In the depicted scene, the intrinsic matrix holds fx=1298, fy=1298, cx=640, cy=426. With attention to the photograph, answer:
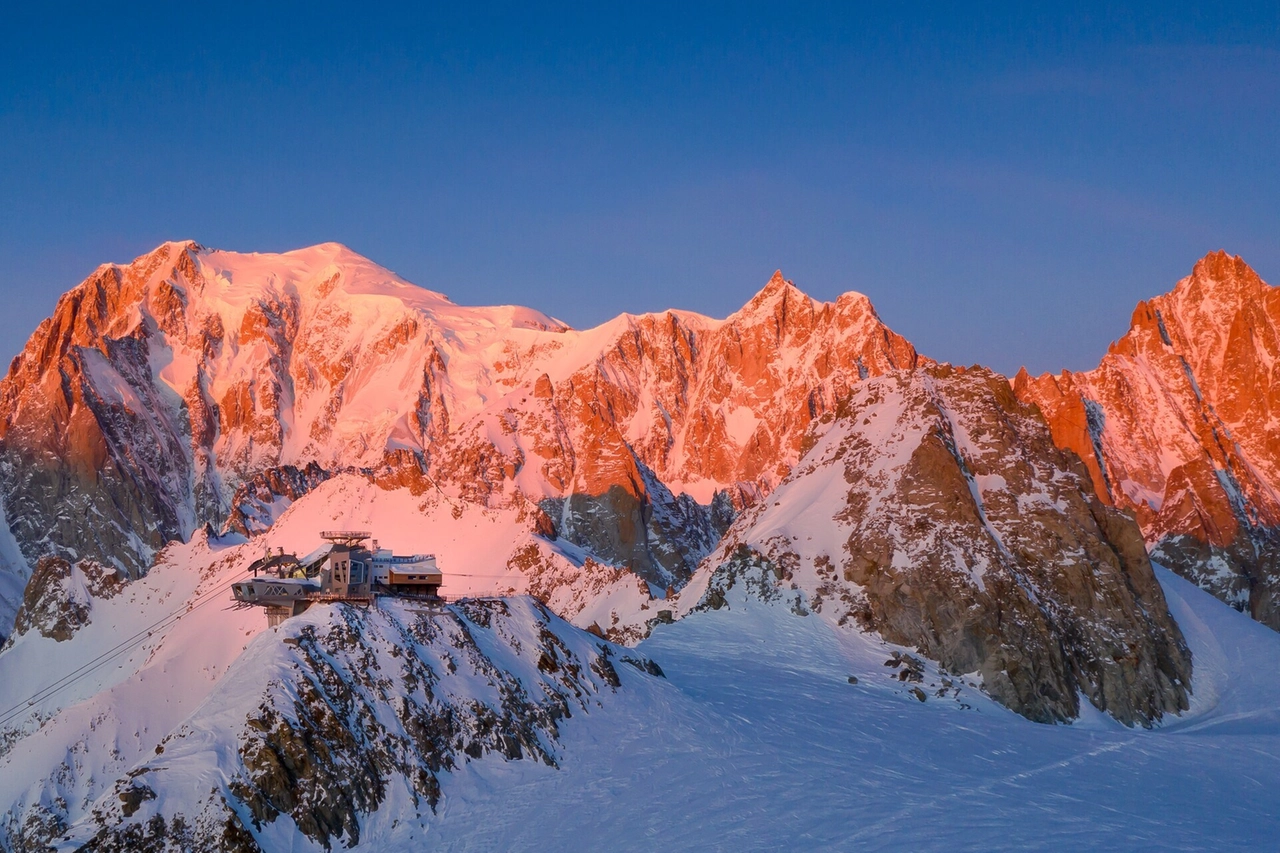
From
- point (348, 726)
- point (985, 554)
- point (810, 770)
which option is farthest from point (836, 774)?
point (985, 554)

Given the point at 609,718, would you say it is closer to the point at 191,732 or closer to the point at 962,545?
the point at 191,732

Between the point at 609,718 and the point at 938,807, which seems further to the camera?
the point at 609,718

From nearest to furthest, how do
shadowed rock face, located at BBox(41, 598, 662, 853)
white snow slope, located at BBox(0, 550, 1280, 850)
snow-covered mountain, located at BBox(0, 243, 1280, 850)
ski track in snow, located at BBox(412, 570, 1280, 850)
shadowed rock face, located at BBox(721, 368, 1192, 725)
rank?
1. shadowed rock face, located at BBox(41, 598, 662, 853)
2. snow-covered mountain, located at BBox(0, 243, 1280, 850)
3. white snow slope, located at BBox(0, 550, 1280, 850)
4. ski track in snow, located at BBox(412, 570, 1280, 850)
5. shadowed rock face, located at BBox(721, 368, 1192, 725)

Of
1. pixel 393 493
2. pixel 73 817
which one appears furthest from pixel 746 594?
pixel 393 493

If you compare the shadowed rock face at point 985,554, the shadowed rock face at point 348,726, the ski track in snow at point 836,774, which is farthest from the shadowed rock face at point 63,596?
the shadowed rock face at point 348,726

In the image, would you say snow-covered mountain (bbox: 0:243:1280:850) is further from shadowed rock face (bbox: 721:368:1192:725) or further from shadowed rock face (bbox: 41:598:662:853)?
shadowed rock face (bbox: 721:368:1192:725)

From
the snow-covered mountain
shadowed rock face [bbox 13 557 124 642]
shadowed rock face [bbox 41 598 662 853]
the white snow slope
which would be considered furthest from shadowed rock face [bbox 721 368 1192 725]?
shadowed rock face [bbox 13 557 124 642]

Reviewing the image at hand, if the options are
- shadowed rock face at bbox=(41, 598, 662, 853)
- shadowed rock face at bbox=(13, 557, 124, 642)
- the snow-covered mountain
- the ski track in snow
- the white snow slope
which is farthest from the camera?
shadowed rock face at bbox=(13, 557, 124, 642)

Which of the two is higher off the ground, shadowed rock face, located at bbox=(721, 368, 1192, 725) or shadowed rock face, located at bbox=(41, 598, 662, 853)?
shadowed rock face, located at bbox=(721, 368, 1192, 725)

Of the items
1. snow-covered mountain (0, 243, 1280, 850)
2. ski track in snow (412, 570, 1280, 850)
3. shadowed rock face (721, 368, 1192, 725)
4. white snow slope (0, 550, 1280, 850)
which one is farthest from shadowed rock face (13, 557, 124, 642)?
ski track in snow (412, 570, 1280, 850)

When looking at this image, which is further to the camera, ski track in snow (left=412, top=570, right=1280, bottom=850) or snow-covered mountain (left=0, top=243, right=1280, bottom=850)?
ski track in snow (left=412, top=570, right=1280, bottom=850)
